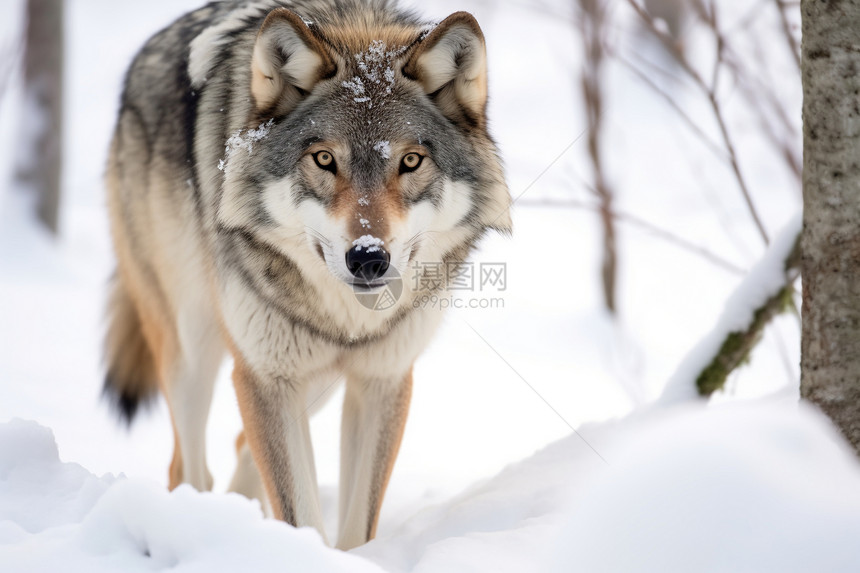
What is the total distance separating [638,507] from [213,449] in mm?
4654

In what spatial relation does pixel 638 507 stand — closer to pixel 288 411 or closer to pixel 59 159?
pixel 288 411

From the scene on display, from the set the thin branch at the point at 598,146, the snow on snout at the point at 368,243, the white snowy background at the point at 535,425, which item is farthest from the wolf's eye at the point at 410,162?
the thin branch at the point at 598,146

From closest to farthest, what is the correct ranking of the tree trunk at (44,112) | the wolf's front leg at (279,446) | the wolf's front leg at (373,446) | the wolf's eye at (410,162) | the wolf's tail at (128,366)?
the wolf's eye at (410,162) < the wolf's front leg at (279,446) < the wolf's front leg at (373,446) < the wolf's tail at (128,366) < the tree trunk at (44,112)

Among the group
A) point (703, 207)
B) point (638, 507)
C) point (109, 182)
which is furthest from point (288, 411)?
point (703, 207)

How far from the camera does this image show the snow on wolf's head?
2.39m

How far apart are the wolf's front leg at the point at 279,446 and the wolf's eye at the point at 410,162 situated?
0.89m

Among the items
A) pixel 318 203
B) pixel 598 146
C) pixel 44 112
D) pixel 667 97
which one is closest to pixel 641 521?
pixel 318 203

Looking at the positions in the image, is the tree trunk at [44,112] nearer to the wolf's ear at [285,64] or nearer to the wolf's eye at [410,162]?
the wolf's ear at [285,64]

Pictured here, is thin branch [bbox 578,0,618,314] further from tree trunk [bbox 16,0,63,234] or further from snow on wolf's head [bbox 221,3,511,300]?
tree trunk [bbox 16,0,63,234]

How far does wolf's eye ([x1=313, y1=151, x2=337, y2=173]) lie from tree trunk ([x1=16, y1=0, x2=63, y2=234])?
8523mm

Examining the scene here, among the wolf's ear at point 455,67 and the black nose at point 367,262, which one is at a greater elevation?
the wolf's ear at point 455,67

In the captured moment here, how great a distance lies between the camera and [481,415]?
6.51 m

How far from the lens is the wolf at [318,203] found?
8.12ft

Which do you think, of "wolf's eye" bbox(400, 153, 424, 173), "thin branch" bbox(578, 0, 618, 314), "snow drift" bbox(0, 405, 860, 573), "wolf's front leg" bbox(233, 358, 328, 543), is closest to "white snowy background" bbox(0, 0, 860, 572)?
"snow drift" bbox(0, 405, 860, 573)
